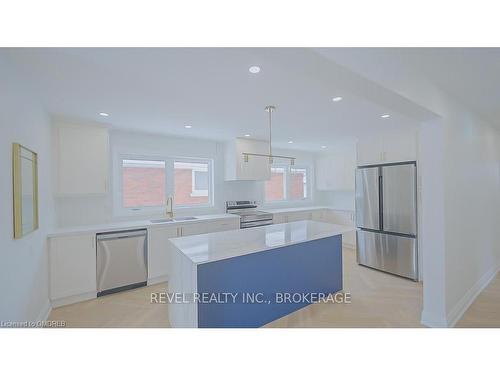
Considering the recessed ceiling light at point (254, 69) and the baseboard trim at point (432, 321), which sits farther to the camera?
the baseboard trim at point (432, 321)

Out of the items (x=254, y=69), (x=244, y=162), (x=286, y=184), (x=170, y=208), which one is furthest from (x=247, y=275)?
(x=286, y=184)

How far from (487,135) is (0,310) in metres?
5.53

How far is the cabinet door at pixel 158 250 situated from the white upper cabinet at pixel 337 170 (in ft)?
12.7

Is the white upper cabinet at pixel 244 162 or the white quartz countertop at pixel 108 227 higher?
the white upper cabinet at pixel 244 162

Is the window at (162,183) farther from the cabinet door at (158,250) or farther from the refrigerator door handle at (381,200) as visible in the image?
the refrigerator door handle at (381,200)

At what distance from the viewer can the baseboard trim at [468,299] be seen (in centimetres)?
224

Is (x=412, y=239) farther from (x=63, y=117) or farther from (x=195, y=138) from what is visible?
(x=63, y=117)

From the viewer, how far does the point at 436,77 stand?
6.23ft

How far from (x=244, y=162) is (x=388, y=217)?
2.57m

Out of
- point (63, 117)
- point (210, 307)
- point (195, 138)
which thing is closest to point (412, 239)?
point (210, 307)

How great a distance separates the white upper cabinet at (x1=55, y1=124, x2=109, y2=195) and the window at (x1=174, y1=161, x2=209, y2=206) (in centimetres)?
122

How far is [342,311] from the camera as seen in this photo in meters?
2.53

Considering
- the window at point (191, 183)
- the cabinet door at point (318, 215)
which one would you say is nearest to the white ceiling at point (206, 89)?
the window at point (191, 183)

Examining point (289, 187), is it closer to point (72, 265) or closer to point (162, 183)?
point (162, 183)
